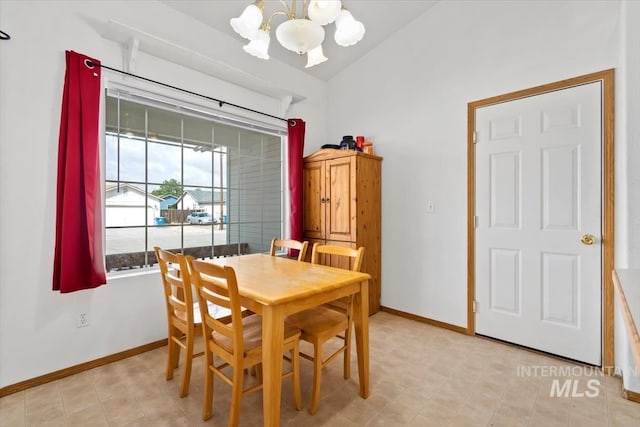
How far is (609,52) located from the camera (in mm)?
2090

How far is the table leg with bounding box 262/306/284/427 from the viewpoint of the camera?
4.42ft

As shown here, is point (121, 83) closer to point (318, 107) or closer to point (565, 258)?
point (318, 107)

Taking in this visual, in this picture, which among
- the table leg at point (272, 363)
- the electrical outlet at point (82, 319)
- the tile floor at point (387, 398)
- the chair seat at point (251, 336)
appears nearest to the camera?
the table leg at point (272, 363)

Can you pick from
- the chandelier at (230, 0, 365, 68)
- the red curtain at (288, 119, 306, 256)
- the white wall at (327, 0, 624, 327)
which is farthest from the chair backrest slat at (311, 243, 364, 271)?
the chandelier at (230, 0, 365, 68)

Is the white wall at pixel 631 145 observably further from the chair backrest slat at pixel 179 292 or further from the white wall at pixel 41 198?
the white wall at pixel 41 198

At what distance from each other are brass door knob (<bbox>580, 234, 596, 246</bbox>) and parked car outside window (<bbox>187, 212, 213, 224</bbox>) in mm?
3083

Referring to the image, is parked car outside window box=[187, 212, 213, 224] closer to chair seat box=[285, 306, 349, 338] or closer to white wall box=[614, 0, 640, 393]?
chair seat box=[285, 306, 349, 338]

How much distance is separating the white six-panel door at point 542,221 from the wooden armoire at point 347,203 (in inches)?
39.3

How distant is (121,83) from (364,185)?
2.26 metres

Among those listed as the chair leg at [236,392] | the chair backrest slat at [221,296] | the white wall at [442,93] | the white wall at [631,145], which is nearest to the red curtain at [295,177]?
the white wall at [442,93]

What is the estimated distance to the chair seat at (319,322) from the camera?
5.71 feet

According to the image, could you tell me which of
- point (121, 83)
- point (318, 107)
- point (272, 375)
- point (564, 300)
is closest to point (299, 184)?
point (318, 107)

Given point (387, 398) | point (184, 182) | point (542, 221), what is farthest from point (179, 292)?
point (542, 221)

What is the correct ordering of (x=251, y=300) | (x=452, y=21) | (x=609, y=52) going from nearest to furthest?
(x=251, y=300), (x=609, y=52), (x=452, y=21)
